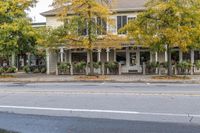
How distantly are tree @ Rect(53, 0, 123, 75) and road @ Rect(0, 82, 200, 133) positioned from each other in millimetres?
13863

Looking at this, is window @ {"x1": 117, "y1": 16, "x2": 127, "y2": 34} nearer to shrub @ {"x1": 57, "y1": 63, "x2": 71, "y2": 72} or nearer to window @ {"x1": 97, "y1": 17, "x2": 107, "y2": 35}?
window @ {"x1": 97, "y1": 17, "x2": 107, "y2": 35}

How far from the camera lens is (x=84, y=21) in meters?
32.0

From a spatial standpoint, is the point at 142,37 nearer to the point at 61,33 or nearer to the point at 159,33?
the point at 159,33

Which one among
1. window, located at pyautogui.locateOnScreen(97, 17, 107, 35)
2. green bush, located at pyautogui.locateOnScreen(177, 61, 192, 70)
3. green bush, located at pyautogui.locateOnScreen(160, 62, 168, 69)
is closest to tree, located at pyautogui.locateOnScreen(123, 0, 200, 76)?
window, located at pyautogui.locateOnScreen(97, 17, 107, 35)

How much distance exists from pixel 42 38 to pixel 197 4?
1261 centimetres

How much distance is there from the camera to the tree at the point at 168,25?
95.4ft

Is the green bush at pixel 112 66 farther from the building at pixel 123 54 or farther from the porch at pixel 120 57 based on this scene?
the building at pixel 123 54

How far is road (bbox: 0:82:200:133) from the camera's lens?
10.4 metres

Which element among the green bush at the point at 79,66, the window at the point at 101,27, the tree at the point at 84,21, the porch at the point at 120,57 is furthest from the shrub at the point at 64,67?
the window at the point at 101,27

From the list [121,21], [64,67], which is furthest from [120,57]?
[64,67]

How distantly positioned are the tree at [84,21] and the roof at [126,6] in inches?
216

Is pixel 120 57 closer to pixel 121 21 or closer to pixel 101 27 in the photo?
pixel 121 21

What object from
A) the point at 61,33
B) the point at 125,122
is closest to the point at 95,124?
the point at 125,122

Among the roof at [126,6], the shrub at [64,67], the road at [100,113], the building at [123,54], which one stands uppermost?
the roof at [126,6]
